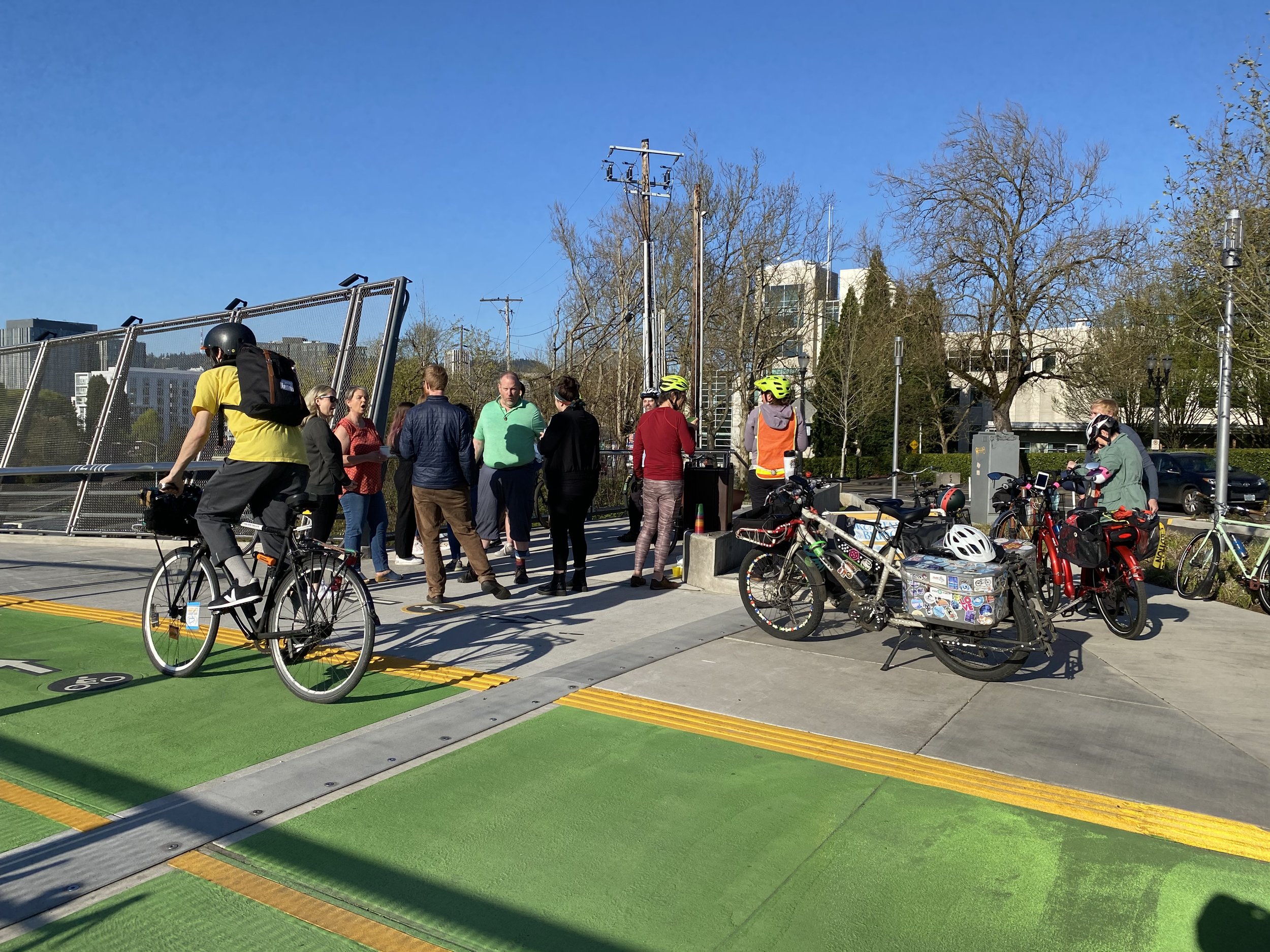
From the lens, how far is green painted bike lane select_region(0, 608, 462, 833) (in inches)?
173

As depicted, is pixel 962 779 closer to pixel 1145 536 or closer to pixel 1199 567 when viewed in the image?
pixel 1145 536

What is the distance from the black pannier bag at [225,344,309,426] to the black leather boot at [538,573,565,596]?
3.77 metres

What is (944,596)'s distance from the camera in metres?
5.94

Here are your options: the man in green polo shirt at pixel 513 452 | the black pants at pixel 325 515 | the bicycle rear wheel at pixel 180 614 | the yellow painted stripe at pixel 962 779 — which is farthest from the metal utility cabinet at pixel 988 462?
the bicycle rear wheel at pixel 180 614

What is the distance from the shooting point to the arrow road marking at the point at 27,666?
6.28m

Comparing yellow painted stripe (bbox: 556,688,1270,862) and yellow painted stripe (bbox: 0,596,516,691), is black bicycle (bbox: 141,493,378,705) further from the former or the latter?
yellow painted stripe (bbox: 556,688,1270,862)

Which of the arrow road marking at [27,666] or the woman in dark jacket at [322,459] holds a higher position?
the woman in dark jacket at [322,459]

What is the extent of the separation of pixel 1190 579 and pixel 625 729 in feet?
23.3

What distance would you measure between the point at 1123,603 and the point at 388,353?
7480 millimetres

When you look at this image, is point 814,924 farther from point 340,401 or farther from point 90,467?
point 90,467

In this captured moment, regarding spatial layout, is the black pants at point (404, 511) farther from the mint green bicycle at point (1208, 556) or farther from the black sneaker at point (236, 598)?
the mint green bicycle at point (1208, 556)

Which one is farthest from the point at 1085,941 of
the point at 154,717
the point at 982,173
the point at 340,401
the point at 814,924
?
the point at 982,173

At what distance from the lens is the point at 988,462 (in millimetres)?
16625

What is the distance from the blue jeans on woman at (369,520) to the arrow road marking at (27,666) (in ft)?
10.4
